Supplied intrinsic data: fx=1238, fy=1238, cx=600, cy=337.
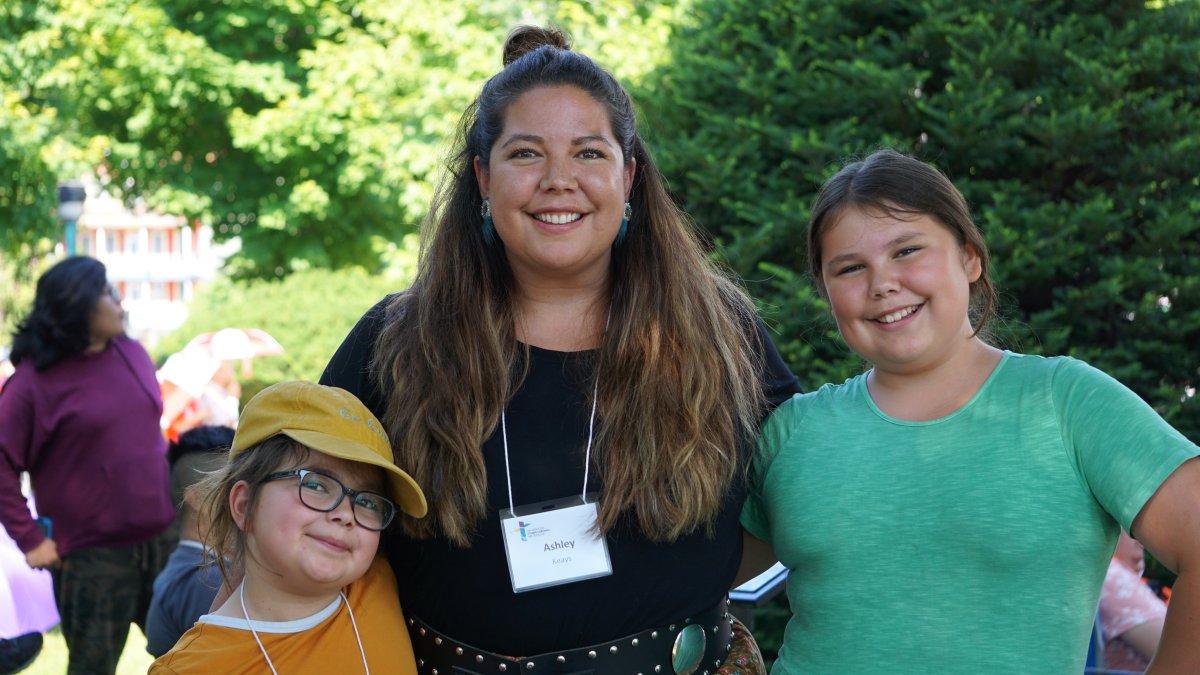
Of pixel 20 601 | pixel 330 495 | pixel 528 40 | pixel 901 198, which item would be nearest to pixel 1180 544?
pixel 901 198

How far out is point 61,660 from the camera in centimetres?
716

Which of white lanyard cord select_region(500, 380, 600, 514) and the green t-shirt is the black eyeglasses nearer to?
white lanyard cord select_region(500, 380, 600, 514)

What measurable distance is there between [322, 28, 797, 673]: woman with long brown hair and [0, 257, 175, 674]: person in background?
3.41 meters

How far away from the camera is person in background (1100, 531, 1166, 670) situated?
13.2ft

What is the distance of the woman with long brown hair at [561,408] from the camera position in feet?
7.96

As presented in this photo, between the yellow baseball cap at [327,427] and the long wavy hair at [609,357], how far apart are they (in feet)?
0.24

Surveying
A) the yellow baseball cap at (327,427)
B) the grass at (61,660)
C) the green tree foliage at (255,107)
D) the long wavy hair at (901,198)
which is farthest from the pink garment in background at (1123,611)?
the green tree foliage at (255,107)

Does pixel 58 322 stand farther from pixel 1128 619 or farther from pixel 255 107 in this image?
pixel 255 107

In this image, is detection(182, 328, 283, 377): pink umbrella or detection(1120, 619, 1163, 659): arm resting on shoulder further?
detection(182, 328, 283, 377): pink umbrella

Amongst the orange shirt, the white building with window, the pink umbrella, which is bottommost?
the white building with window

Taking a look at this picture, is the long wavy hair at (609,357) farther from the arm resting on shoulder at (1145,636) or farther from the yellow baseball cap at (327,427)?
the arm resting on shoulder at (1145,636)

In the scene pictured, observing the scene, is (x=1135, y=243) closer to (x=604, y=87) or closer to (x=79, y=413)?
(x=604, y=87)

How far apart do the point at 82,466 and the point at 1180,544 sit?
4.91 meters

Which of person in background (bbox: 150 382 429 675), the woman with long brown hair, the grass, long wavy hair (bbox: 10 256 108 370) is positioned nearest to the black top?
the woman with long brown hair
